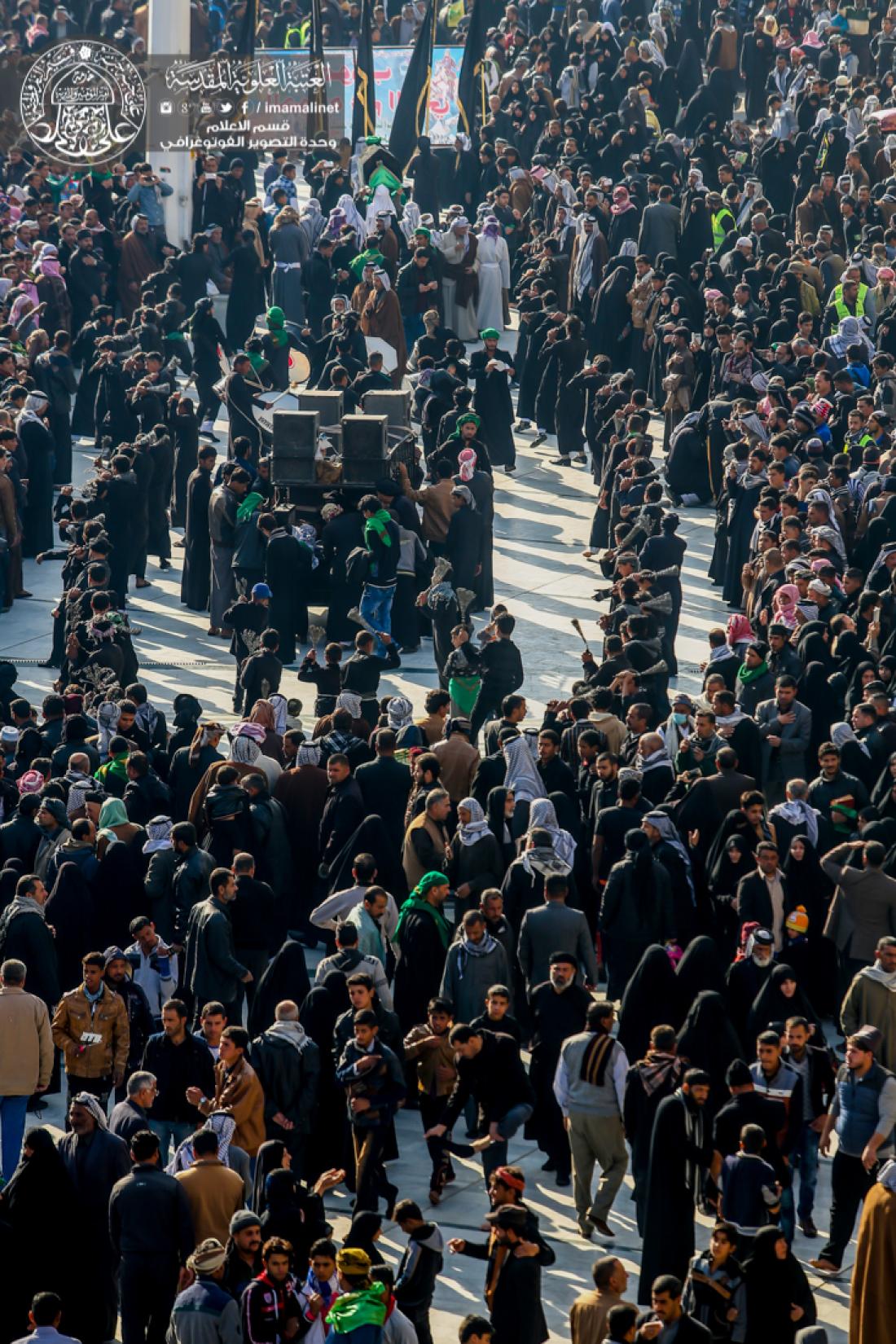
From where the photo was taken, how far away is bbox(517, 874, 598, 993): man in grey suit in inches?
481

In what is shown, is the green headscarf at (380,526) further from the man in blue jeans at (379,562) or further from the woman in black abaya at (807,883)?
the woman in black abaya at (807,883)

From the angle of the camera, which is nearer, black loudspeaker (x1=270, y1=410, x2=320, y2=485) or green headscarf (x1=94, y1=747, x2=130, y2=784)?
green headscarf (x1=94, y1=747, x2=130, y2=784)

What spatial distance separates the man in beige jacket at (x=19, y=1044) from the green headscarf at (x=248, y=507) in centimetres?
789

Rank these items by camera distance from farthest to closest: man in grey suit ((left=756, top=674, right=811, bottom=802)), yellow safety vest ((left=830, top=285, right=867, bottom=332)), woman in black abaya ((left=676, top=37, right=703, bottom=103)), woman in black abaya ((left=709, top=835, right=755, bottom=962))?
woman in black abaya ((left=676, top=37, right=703, bottom=103)) → yellow safety vest ((left=830, top=285, right=867, bottom=332)) → man in grey suit ((left=756, top=674, right=811, bottom=802)) → woman in black abaya ((left=709, top=835, right=755, bottom=962))

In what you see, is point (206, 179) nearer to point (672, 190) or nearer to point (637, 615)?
point (672, 190)

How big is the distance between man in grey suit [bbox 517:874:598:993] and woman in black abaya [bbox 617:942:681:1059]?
1.44 ft

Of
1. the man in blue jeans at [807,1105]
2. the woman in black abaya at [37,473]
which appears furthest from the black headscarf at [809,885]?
the woman in black abaya at [37,473]

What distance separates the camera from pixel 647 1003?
11.8 metres

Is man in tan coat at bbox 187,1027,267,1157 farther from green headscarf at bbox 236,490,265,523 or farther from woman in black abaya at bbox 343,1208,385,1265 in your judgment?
green headscarf at bbox 236,490,265,523

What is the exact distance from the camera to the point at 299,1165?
37.8 ft

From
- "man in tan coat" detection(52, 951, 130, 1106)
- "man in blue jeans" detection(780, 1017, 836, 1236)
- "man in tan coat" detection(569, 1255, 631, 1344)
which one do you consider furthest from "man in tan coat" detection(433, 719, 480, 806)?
"man in tan coat" detection(569, 1255, 631, 1344)

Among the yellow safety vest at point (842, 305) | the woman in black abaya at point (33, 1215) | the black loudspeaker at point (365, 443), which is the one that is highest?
the yellow safety vest at point (842, 305)

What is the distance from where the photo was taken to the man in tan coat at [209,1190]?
10039 mm

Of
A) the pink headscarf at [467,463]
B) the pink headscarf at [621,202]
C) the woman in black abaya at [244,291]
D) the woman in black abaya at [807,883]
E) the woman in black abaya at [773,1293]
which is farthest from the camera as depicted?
the pink headscarf at [621,202]
